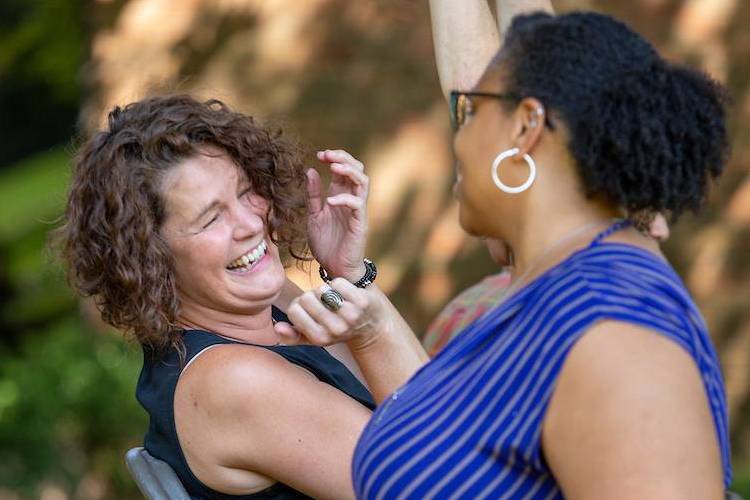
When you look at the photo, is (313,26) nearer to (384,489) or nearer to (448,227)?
(448,227)

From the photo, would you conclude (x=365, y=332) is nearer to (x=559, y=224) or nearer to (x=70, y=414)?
(x=559, y=224)

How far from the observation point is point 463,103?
1.98 metres

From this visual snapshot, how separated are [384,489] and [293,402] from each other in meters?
0.69

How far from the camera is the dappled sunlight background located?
17.9 ft

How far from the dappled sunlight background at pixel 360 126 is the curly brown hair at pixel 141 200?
2.47 m

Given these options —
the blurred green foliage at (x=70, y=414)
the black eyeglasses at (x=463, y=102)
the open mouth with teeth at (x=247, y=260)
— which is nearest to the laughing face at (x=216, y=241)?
the open mouth with teeth at (x=247, y=260)

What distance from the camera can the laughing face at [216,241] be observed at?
2697 mm

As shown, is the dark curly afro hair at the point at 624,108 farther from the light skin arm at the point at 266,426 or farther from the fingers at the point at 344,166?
the fingers at the point at 344,166

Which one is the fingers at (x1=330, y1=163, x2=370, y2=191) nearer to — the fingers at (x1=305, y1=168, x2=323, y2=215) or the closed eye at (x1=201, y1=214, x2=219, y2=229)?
the fingers at (x1=305, y1=168, x2=323, y2=215)

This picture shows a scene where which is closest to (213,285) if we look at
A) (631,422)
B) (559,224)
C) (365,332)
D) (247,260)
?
(247,260)

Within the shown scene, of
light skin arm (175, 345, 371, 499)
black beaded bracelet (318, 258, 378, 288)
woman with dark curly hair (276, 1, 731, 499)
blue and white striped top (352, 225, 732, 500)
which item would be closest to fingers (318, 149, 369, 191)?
black beaded bracelet (318, 258, 378, 288)

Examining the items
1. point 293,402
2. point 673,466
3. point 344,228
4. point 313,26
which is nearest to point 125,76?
point 313,26

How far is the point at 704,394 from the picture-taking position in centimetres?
168

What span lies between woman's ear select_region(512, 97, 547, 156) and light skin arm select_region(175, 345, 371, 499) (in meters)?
0.89
